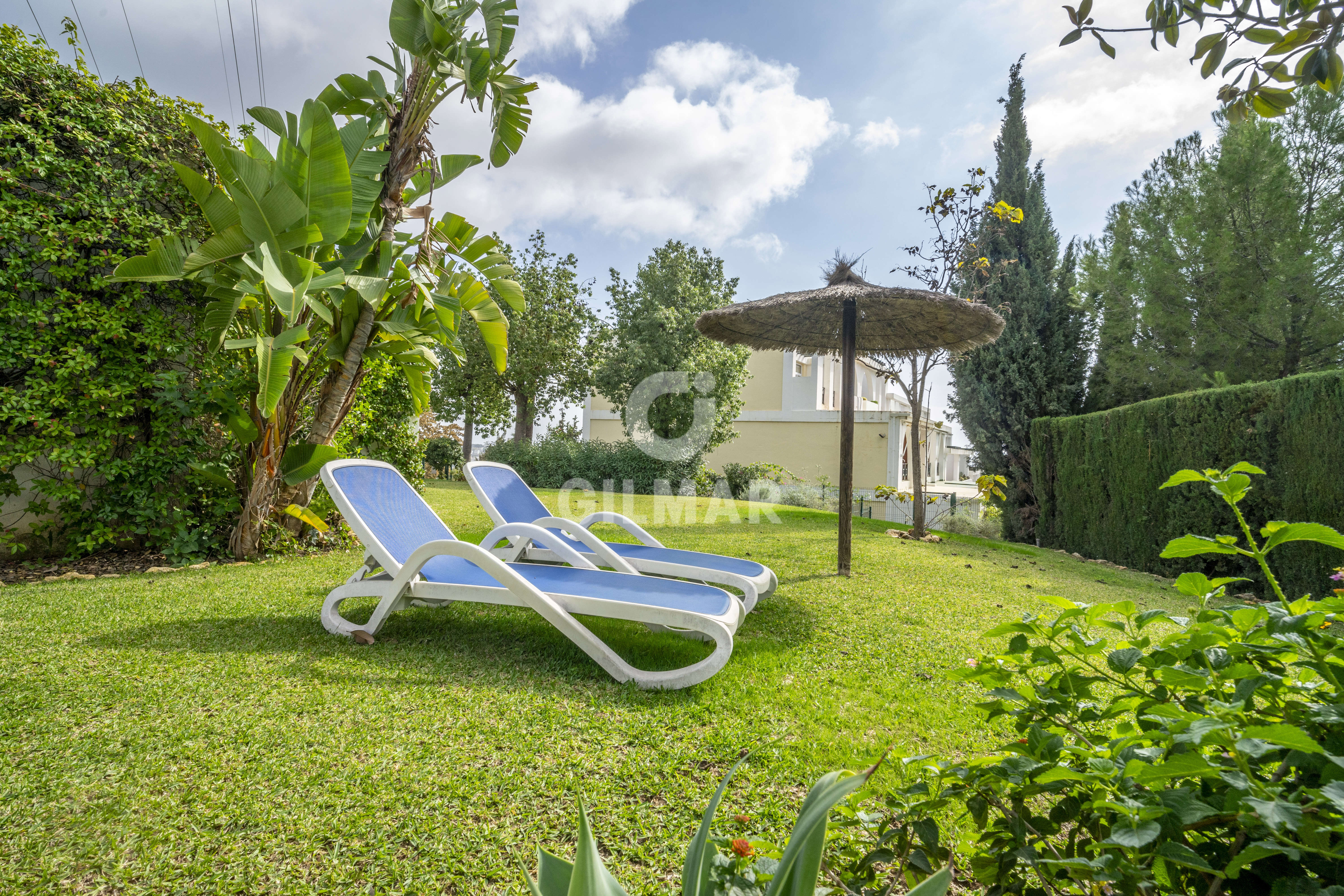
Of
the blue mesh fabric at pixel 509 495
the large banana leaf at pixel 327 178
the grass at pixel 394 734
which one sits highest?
the large banana leaf at pixel 327 178

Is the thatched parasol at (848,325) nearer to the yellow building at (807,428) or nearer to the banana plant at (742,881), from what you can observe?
the banana plant at (742,881)

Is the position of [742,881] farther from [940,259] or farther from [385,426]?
[940,259]

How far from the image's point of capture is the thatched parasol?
6602 mm

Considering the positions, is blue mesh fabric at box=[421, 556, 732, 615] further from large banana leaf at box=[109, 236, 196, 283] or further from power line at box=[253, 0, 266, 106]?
power line at box=[253, 0, 266, 106]

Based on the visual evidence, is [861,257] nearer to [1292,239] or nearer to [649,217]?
[1292,239]

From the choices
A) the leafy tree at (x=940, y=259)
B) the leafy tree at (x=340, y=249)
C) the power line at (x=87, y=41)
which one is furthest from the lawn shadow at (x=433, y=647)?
the leafy tree at (x=940, y=259)

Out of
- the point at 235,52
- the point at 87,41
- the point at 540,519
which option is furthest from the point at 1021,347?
the point at 87,41

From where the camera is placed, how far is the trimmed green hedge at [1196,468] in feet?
23.7

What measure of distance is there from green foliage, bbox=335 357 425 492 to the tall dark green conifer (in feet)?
43.0

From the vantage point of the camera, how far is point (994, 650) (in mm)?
4344

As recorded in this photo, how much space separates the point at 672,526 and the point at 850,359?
17.4 ft

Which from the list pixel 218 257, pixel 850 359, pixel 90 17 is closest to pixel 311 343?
pixel 218 257

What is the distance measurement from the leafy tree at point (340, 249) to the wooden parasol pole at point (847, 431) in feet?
12.7

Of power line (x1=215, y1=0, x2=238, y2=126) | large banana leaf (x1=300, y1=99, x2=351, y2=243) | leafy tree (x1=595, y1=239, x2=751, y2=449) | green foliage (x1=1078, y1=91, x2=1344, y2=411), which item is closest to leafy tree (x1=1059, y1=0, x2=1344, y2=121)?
large banana leaf (x1=300, y1=99, x2=351, y2=243)
